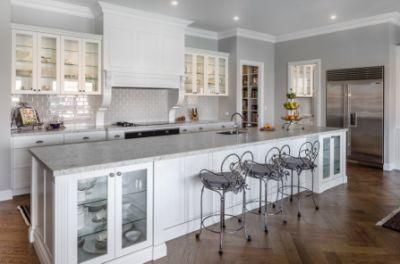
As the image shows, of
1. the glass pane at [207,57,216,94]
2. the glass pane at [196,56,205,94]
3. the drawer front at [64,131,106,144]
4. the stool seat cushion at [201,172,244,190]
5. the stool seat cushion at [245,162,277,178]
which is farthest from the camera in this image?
the glass pane at [207,57,216,94]

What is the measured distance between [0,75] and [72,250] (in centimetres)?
306

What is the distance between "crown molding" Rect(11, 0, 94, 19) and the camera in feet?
15.8

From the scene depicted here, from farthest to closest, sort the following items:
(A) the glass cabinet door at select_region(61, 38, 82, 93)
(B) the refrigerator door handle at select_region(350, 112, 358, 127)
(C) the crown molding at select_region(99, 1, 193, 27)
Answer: (B) the refrigerator door handle at select_region(350, 112, 358, 127) < (C) the crown molding at select_region(99, 1, 193, 27) < (A) the glass cabinet door at select_region(61, 38, 82, 93)

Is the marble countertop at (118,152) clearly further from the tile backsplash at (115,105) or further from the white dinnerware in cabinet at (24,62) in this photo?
the tile backsplash at (115,105)

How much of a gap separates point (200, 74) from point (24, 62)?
132 inches

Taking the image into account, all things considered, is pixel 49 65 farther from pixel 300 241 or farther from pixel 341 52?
pixel 341 52

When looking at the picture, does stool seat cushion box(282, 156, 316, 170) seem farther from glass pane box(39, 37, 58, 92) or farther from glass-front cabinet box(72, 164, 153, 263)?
glass pane box(39, 37, 58, 92)

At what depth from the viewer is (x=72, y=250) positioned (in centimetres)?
226

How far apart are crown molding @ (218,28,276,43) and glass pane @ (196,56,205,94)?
939 millimetres

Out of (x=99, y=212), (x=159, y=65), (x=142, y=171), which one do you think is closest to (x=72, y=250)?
(x=99, y=212)

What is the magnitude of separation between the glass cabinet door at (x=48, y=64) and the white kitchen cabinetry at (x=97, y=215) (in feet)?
7.88

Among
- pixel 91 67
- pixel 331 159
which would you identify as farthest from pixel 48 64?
pixel 331 159

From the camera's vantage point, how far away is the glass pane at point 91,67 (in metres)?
5.14

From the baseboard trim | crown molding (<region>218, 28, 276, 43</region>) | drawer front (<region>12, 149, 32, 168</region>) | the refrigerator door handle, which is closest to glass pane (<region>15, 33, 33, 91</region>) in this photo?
drawer front (<region>12, 149, 32, 168</region>)
